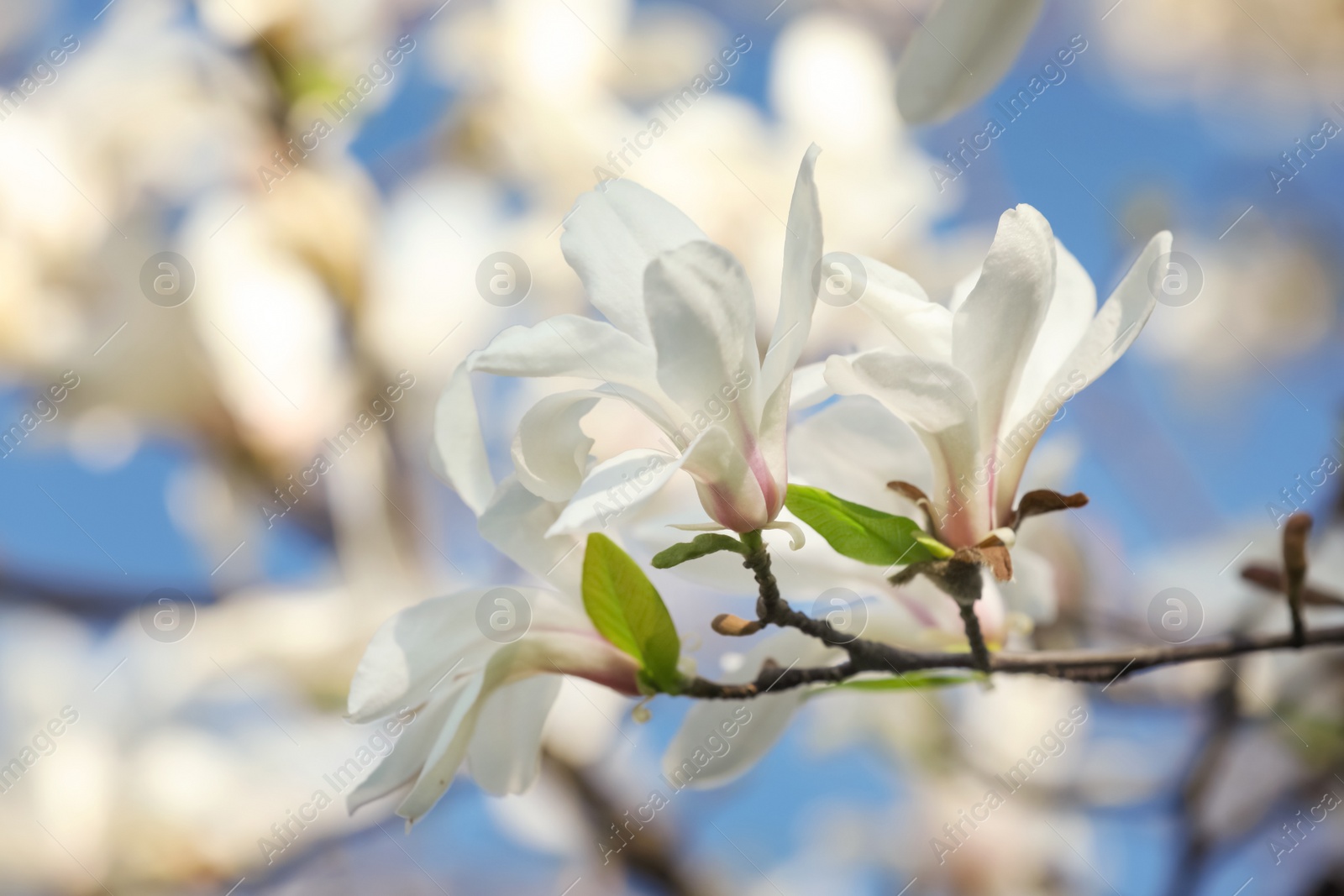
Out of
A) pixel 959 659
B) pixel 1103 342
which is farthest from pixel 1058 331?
pixel 959 659

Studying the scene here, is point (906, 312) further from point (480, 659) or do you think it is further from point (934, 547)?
point (480, 659)

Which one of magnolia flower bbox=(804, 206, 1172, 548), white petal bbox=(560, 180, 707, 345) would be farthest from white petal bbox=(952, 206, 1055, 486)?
white petal bbox=(560, 180, 707, 345)

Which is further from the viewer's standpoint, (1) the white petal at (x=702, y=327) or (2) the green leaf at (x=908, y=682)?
(2) the green leaf at (x=908, y=682)

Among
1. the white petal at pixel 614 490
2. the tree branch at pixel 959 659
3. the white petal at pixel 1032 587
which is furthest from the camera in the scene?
the white petal at pixel 1032 587

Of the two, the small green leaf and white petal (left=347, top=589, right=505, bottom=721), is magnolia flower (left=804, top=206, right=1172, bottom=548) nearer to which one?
the small green leaf

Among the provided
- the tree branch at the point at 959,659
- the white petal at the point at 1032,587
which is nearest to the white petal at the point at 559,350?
the tree branch at the point at 959,659

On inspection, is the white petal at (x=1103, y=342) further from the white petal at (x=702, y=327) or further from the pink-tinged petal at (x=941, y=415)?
the white petal at (x=702, y=327)

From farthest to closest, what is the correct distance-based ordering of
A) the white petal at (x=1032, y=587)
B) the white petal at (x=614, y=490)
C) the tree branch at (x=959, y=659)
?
the white petal at (x=1032, y=587) < the tree branch at (x=959, y=659) < the white petal at (x=614, y=490)
